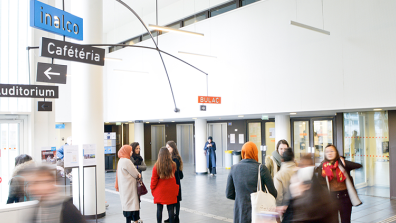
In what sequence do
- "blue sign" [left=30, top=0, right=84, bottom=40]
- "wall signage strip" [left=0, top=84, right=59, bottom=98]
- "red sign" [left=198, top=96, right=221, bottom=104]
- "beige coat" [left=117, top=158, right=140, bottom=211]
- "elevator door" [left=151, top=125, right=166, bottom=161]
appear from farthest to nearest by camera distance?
"elevator door" [left=151, top=125, right=166, bottom=161] → "red sign" [left=198, top=96, right=221, bottom=104] → "wall signage strip" [left=0, top=84, right=59, bottom=98] → "beige coat" [left=117, top=158, right=140, bottom=211] → "blue sign" [left=30, top=0, right=84, bottom=40]

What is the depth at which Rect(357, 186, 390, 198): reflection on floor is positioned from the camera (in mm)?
8758

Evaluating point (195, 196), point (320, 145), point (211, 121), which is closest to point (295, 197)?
point (195, 196)

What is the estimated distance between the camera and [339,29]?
8.55 metres

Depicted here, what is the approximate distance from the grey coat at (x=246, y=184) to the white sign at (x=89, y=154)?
364 cm

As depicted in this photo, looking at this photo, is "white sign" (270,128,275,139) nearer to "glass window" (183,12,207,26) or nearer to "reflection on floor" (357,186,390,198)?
"reflection on floor" (357,186,390,198)

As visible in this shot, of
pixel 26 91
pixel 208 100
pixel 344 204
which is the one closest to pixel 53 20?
pixel 26 91

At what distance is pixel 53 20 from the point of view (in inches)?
174

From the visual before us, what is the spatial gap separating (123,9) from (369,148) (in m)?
12.2

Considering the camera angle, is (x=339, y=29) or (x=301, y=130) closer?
(x=339, y=29)

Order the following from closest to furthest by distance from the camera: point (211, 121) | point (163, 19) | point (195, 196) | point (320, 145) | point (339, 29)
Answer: point (339, 29), point (195, 196), point (320, 145), point (163, 19), point (211, 121)

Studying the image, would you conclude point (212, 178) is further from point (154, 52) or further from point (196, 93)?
Result: point (154, 52)

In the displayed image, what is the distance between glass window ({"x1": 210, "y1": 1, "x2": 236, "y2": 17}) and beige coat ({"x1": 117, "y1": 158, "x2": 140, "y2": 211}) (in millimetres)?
8205

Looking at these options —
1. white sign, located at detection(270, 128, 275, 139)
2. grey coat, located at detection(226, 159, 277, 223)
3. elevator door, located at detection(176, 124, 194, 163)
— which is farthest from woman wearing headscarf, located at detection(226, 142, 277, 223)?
elevator door, located at detection(176, 124, 194, 163)

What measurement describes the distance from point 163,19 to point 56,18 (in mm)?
10595
